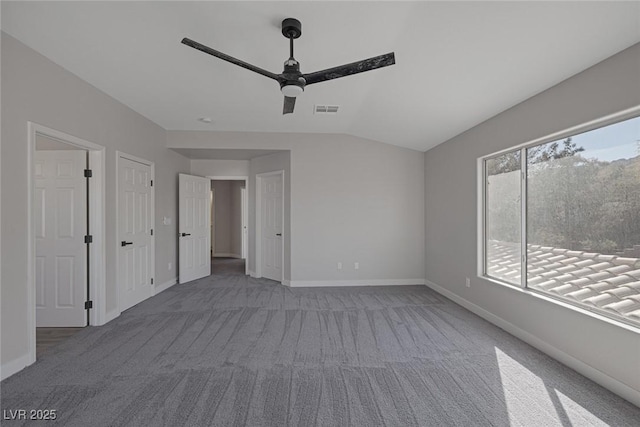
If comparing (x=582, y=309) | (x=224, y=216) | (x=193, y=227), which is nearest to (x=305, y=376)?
(x=582, y=309)

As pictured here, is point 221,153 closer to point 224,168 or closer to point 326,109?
point 224,168

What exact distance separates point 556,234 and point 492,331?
4.12 feet

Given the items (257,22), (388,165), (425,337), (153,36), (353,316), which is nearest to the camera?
(257,22)

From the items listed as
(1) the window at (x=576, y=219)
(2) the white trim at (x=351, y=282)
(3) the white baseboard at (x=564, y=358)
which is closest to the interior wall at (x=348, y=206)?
(2) the white trim at (x=351, y=282)

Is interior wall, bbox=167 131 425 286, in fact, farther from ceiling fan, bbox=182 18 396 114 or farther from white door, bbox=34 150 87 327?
ceiling fan, bbox=182 18 396 114

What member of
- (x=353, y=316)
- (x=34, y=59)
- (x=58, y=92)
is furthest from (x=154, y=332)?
(x=34, y=59)

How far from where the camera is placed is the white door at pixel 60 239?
3.27m

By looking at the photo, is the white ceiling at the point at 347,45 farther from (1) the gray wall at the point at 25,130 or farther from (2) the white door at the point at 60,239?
(2) the white door at the point at 60,239

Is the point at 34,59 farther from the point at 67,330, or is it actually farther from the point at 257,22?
the point at 67,330

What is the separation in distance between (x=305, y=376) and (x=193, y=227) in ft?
14.0

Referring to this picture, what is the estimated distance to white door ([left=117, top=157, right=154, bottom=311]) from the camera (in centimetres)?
380

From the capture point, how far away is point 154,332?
3162mm

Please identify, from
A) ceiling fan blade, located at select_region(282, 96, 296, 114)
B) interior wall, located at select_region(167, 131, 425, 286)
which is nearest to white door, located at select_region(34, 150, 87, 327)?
interior wall, located at select_region(167, 131, 425, 286)

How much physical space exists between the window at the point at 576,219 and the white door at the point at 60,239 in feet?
16.3
